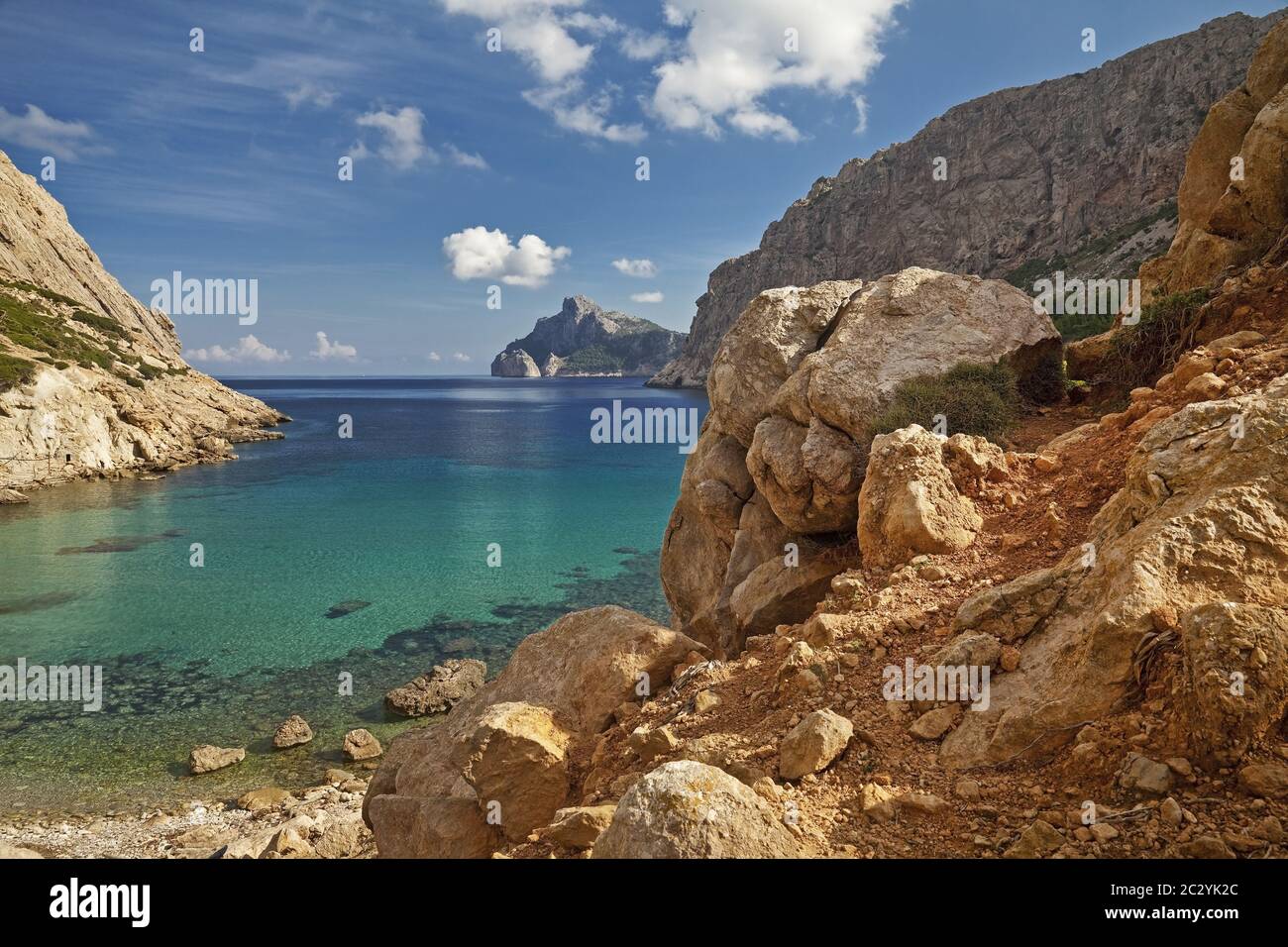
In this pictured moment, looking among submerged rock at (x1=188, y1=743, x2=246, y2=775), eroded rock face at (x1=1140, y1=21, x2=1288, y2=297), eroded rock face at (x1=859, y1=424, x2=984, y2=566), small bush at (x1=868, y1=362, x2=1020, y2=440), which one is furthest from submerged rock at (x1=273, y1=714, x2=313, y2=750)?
eroded rock face at (x1=1140, y1=21, x2=1288, y2=297)

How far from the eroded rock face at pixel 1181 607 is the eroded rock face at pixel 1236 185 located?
31.5 ft

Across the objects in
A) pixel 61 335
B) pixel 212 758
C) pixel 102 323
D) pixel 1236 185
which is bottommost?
pixel 212 758

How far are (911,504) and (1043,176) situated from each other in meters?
161

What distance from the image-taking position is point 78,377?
63750 millimetres

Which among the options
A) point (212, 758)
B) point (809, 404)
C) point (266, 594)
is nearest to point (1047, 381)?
point (809, 404)

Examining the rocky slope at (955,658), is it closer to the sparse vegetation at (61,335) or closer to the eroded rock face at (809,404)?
the eroded rock face at (809,404)

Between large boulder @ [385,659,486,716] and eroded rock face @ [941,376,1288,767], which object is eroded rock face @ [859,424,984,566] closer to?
eroded rock face @ [941,376,1288,767]

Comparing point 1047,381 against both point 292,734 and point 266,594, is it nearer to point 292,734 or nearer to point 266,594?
point 292,734

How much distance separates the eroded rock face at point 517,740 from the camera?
846 centimetres

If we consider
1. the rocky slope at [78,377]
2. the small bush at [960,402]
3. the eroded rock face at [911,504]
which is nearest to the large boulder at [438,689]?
the eroded rock face at [911,504]

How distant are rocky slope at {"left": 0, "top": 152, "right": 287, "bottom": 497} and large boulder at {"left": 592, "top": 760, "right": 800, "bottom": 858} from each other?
68.5 m
